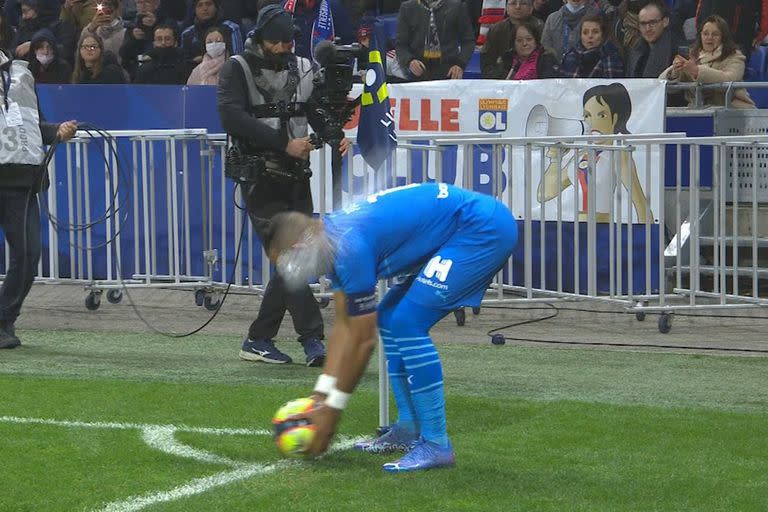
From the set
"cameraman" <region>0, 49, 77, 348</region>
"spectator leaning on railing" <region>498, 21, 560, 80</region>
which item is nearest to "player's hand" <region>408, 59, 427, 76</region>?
"spectator leaning on railing" <region>498, 21, 560, 80</region>

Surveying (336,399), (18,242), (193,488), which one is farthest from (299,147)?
(336,399)

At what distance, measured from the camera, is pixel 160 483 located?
691cm

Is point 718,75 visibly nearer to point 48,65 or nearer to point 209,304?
point 209,304

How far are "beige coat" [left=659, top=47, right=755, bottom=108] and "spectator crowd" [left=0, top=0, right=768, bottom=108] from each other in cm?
1

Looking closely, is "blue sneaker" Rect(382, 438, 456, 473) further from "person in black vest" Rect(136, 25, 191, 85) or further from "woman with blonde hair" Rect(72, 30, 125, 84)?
"woman with blonde hair" Rect(72, 30, 125, 84)

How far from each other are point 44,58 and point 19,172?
6.63 meters

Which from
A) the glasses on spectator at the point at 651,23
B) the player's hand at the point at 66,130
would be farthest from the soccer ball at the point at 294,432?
the glasses on spectator at the point at 651,23

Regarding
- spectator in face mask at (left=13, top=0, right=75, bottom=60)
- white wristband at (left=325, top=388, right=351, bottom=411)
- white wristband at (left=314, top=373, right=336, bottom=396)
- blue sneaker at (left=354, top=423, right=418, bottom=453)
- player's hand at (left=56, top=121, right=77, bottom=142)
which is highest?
spectator in face mask at (left=13, top=0, right=75, bottom=60)

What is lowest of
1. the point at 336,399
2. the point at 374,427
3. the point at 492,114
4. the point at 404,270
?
the point at 374,427

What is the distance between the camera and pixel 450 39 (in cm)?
1609

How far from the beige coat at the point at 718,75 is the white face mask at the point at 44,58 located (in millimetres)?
7218

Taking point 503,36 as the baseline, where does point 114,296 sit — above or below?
below

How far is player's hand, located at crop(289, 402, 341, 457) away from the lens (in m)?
6.33

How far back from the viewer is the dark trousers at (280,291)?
9945 millimetres
